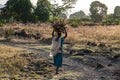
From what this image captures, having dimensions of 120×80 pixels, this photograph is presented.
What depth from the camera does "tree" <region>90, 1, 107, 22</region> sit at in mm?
79250

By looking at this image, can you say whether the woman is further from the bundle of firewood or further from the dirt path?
the dirt path

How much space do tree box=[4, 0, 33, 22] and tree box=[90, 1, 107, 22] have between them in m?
36.0

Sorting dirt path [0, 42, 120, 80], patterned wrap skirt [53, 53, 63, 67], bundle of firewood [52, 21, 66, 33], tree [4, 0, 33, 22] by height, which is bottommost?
dirt path [0, 42, 120, 80]

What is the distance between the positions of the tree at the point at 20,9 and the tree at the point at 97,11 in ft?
118

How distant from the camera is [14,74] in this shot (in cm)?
1189

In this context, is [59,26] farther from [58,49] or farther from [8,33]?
[8,33]

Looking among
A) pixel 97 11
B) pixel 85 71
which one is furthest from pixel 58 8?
pixel 85 71

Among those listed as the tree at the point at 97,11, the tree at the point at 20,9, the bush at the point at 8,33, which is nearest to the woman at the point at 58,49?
the bush at the point at 8,33

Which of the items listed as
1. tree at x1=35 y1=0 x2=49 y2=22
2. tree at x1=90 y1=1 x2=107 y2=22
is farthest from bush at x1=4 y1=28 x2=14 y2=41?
tree at x1=90 y1=1 x2=107 y2=22

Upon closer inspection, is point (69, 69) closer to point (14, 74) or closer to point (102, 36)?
point (14, 74)

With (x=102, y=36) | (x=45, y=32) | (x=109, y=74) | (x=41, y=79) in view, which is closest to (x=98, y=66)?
(x=109, y=74)

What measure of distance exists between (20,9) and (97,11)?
137ft

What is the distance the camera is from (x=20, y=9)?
43.1 m

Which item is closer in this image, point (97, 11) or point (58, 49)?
point (58, 49)
